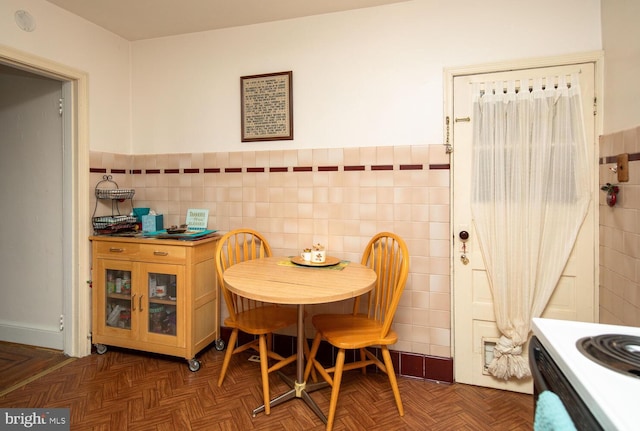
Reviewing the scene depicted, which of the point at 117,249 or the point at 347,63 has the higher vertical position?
the point at 347,63

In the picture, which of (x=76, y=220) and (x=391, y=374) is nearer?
(x=391, y=374)

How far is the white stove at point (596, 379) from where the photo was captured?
60 cm

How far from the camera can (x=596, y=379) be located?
0.70m

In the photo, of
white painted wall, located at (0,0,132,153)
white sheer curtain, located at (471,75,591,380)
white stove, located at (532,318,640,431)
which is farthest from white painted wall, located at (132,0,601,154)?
white stove, located at (532,318,640,431)

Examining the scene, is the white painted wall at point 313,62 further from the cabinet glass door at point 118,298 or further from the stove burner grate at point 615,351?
the stove burner grate at point 615,351

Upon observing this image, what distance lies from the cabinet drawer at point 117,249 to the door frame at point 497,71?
2281mm

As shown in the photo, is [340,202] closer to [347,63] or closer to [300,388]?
[347,63]

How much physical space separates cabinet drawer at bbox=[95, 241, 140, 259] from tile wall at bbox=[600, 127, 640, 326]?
9.89 feet

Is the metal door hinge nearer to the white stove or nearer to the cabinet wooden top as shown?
the white stove

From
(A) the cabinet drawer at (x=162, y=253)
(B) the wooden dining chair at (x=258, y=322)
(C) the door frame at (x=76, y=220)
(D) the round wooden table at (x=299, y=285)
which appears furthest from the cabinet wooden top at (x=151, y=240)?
(D) the round wooden table at (x=299, y=285)

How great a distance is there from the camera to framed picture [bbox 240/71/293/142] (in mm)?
2625

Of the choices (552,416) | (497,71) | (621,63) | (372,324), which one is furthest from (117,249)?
(621,63)

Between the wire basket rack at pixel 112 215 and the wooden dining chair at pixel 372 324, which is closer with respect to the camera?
the wooden dining chair at pixel 372 324

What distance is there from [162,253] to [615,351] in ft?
8.15
